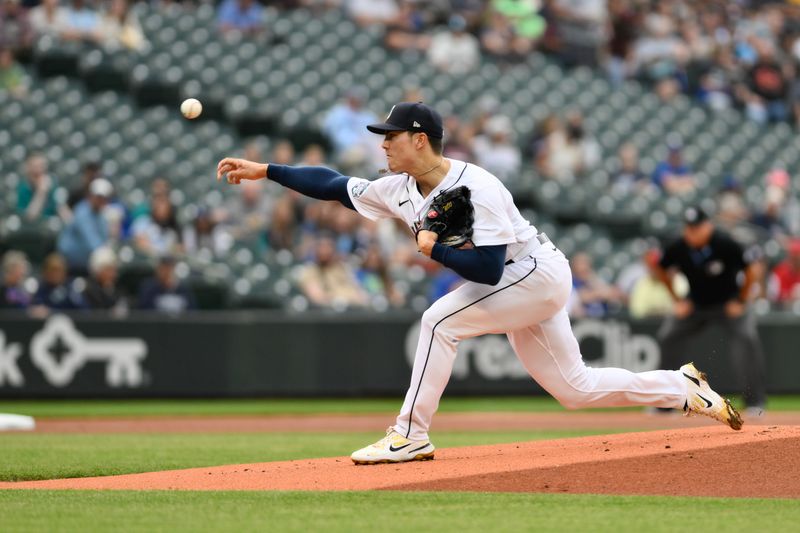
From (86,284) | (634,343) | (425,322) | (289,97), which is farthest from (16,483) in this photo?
(289,97)

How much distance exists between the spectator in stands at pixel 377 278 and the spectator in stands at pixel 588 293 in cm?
201

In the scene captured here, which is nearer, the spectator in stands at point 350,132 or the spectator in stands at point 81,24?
the spectator in stands at point 350,132

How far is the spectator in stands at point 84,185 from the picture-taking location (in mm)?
13930

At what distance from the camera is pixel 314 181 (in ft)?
23.4

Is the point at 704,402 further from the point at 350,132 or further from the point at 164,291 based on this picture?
the point at 350,132

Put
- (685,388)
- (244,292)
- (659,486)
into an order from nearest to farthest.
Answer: (659,486) → (685,388) → (244,292)

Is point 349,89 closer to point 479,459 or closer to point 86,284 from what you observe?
point 86,284

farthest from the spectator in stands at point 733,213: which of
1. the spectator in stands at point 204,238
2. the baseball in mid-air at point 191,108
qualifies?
the baseball in mid-air at point 191,108

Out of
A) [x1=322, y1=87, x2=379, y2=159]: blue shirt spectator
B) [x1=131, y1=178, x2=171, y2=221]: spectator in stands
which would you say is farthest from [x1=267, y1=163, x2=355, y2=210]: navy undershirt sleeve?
[x1=322, y1=87, x2=379, y2=159]: blue shirt spectator

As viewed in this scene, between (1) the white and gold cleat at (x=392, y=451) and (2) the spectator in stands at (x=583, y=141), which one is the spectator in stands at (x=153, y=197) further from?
(1) the white and gold cleat at (x=392, y=451)

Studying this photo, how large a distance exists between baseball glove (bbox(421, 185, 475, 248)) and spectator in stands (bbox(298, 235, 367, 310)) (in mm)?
7939

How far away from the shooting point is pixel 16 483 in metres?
6.75

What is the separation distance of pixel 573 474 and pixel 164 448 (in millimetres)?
3500

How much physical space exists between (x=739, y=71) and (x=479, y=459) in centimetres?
1802
